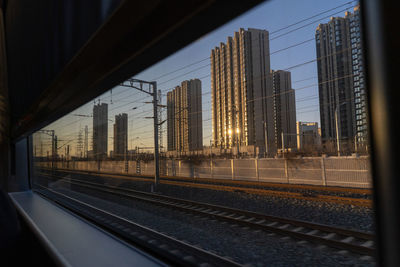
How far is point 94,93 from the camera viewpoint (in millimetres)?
1521

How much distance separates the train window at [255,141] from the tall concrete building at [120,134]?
14mm

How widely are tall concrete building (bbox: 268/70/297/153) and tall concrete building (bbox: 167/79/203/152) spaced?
1.08 metres

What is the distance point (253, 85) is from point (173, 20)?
5.44 feet

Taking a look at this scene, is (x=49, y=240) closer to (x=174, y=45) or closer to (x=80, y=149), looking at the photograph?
(x=174, y=45)

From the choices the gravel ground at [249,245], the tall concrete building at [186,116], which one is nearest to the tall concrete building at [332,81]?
the gravel ground at [249,245]

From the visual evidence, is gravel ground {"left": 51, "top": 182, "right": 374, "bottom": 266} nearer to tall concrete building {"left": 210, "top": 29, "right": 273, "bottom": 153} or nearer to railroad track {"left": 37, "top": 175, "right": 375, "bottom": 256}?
railroad track {"left": 37, "top": 175, "right": 375, "bottom": 256}

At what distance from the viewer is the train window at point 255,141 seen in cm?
96

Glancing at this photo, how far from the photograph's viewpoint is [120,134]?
3230 mm

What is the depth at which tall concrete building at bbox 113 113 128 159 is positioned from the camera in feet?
10.5

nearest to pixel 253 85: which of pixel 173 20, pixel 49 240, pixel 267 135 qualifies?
pixel 267 135

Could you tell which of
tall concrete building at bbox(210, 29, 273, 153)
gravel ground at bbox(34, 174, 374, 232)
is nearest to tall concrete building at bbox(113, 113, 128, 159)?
tall concrete building at bbox(210, 29, 273, 153)

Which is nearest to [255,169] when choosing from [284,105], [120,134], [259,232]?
[120,134]

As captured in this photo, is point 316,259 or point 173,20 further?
point 316,259

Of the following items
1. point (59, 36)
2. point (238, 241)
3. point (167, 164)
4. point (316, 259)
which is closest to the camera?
point (59, 36)
